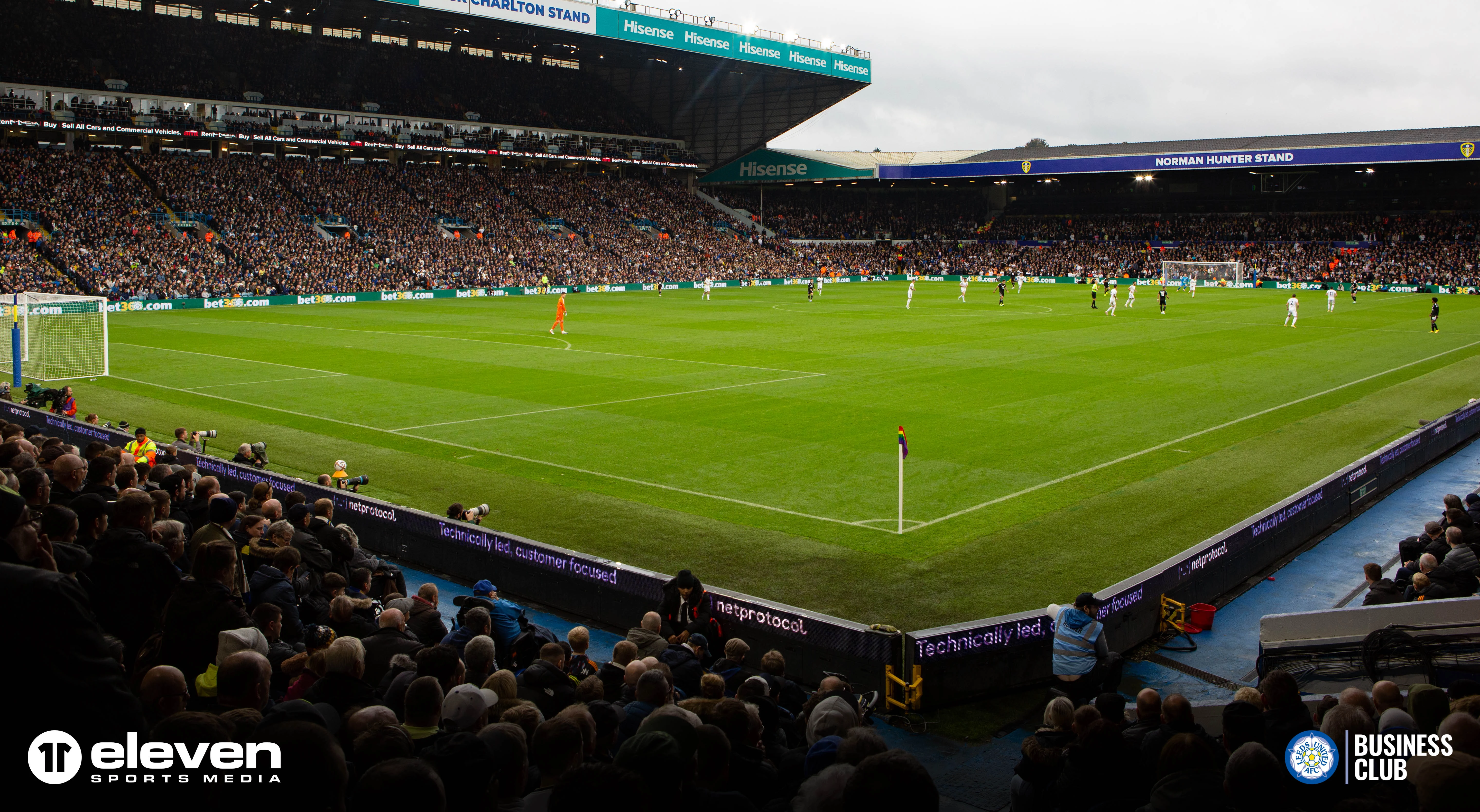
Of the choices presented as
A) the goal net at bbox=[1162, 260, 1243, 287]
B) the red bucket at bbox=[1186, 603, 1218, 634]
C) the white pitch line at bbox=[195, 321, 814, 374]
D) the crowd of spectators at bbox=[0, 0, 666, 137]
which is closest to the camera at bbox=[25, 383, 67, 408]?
the white pitch line at bbox=[195, 321, 814, 374]

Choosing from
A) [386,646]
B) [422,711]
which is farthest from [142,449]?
[422,711]

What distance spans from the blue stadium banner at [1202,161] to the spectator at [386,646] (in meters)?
85.4

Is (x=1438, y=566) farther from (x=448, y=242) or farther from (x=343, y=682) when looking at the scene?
(x=448, y=242)

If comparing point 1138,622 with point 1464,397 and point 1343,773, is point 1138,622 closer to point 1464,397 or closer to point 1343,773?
point 1343,773

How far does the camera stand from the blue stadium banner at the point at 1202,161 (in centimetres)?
7462

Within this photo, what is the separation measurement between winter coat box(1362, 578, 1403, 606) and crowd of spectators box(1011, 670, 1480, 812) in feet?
11.0

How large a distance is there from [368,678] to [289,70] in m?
83.9

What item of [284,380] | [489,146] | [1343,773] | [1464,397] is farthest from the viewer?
[489,146]

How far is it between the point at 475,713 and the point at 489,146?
8592 cm

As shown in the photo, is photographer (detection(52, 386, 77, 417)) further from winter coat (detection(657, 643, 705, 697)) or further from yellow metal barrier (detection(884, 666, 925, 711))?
yellow metal barrier (detection(884, 666, 925, 711))

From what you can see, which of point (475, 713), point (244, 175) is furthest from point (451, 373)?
point (244, 175)

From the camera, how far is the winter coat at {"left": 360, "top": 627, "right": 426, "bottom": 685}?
7438 mm

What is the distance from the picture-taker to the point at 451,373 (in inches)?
1270

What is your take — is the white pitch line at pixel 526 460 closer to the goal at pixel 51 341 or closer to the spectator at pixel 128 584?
the goal at pixel 51 341
